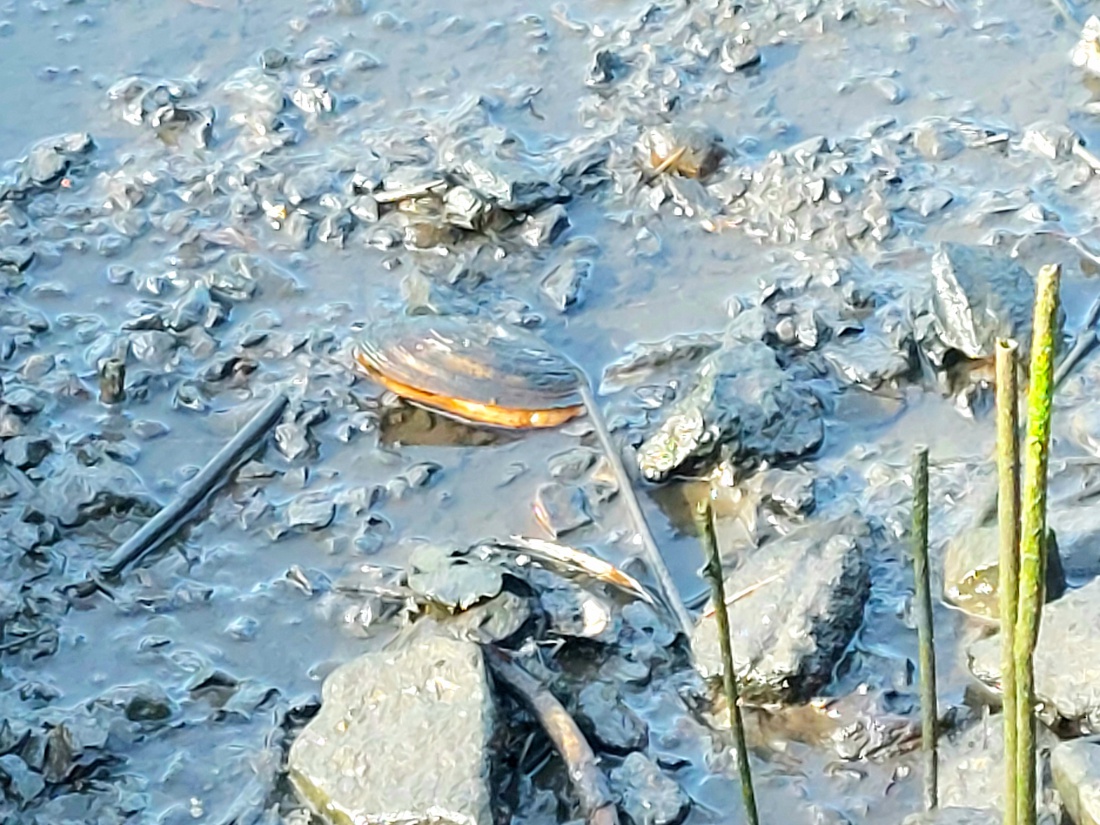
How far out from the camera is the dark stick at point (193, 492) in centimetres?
257

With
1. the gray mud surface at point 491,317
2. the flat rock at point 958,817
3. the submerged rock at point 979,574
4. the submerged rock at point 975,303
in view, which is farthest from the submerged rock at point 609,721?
the submerged rock at point 975,303

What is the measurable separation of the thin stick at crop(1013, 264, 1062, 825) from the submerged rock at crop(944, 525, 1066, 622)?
0.90m

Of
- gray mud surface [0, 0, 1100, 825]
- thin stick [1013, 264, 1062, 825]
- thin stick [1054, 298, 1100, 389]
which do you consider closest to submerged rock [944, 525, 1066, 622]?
gray mud surface [0, 0, 1100, 825]

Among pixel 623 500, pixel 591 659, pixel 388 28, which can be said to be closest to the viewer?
pixel 591 659

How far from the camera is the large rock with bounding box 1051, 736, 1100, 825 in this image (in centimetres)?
195

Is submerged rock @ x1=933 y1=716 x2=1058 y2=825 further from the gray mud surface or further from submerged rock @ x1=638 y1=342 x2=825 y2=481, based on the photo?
submerged rock @ x1=638 y1=342 x2=825 y2=481

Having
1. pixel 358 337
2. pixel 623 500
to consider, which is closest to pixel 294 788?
pixel 623 500

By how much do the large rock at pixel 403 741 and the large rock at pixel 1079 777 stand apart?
27.9 inches

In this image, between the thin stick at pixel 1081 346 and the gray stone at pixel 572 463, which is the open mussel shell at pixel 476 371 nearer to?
the gray stone at pixel 572 463

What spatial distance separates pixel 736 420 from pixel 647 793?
67 cm

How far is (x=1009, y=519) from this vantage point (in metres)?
1.26

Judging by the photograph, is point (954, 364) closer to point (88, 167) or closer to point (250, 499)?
point (250, 499)

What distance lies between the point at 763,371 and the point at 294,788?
3.31 feet

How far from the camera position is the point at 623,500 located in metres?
2.62
